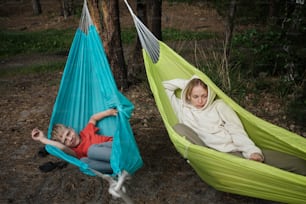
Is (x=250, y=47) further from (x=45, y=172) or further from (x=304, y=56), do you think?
(x=45, y=172)

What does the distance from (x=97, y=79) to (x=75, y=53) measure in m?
0.20

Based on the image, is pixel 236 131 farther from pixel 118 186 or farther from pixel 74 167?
pixel 74 167

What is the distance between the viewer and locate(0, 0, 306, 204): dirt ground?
1.99m

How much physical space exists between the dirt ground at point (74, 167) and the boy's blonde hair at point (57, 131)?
0.31 m

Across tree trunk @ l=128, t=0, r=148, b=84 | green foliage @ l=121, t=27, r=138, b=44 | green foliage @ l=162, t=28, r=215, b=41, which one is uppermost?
tree trunk @ l=128, t=0, r=148, b=84

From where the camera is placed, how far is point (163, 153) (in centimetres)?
243

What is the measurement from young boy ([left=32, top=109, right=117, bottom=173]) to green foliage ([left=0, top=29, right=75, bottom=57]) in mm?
3777

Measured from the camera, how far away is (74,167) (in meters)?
2.30

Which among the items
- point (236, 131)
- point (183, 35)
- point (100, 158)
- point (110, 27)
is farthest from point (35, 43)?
point (236, 131)

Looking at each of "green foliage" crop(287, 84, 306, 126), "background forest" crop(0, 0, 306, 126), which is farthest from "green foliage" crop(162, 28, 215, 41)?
"green foliage" crop(287, 84, 306, 126)

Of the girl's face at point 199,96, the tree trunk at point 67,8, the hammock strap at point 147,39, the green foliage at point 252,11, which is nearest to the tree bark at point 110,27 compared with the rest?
the hammock strap at point 147,39

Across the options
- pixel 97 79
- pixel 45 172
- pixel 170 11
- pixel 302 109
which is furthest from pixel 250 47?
pixel 170 11

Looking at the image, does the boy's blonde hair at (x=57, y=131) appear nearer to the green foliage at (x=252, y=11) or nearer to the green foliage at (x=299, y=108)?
the green foliage at (x=299, y=108)

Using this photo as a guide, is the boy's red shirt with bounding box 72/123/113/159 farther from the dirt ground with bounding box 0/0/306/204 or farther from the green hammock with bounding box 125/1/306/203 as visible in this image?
the green hammock with bounding box 125/1/306/203
